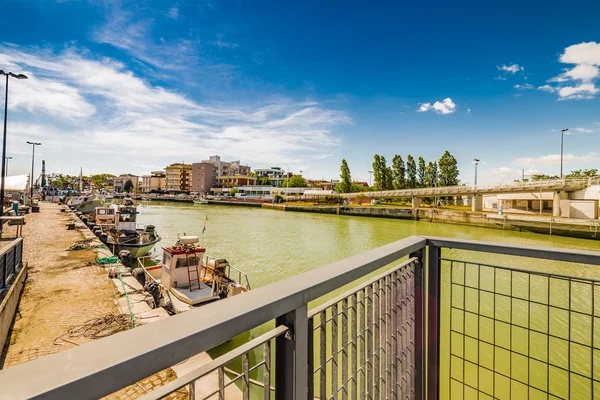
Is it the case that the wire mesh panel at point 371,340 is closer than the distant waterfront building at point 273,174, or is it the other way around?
the wire mesh panel at point 371,340

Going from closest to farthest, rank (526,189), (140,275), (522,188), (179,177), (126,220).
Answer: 1. (140,275)
2. (126,220)
3. (526,189)
4. (522,188)
5. (179,177)

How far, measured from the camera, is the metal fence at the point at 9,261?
5.58 meters

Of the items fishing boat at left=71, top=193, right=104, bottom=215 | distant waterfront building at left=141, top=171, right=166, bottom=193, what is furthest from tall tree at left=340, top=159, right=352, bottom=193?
distant waterfront building at left=141, top=171, right=166, bottom=193

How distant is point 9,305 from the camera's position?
17.1 ft

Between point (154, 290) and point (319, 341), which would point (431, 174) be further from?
point (319, 341)

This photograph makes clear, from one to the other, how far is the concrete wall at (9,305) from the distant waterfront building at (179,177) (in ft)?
256

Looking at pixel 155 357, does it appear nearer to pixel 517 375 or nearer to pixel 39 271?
pixel 517 375

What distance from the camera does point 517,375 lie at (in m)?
5.22

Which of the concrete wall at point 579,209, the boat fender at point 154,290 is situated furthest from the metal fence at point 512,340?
the concrete wall at point 579,209

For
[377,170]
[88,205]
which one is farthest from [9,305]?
[377,170]

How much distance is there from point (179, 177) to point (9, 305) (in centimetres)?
8142

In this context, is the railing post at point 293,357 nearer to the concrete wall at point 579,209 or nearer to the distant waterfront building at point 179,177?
the concrete wall at point 579,209

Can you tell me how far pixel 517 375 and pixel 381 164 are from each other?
4590cm

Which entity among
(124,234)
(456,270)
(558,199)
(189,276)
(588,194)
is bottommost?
(456,270)
